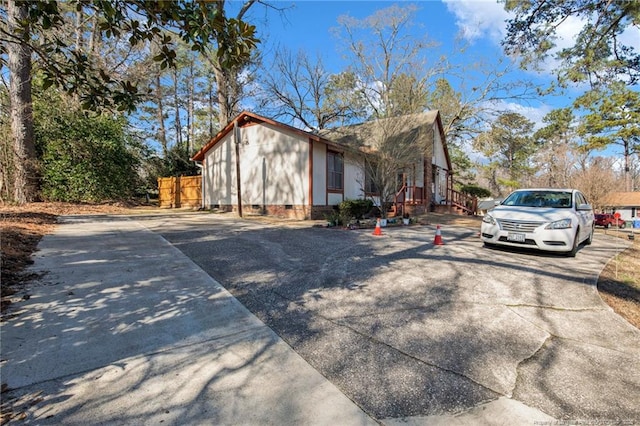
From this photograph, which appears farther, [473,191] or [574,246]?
[473,191]

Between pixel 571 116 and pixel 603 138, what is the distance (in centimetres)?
633

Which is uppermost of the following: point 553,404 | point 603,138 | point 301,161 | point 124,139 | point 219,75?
point 219,75

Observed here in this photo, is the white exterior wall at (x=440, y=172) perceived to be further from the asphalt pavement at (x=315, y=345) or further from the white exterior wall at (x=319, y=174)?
the asphalt pavement at (x=315, y=345)

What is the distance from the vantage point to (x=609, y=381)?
246 cm

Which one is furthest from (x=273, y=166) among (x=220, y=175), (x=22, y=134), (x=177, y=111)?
(x=177, y=111)

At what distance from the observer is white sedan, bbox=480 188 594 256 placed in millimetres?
Result: 6410

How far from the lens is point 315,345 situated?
294cm

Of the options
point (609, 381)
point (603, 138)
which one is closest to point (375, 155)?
point (609, 381)

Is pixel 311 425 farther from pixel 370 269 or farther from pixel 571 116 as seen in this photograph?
pixel 571 116

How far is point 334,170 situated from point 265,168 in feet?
11.1

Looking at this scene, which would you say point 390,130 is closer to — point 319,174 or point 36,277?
point 319,174

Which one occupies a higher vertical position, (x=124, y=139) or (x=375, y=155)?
(x=124, y=139)

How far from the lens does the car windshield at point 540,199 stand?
7395 mm

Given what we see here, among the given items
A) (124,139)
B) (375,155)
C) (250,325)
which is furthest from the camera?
(124,139)
